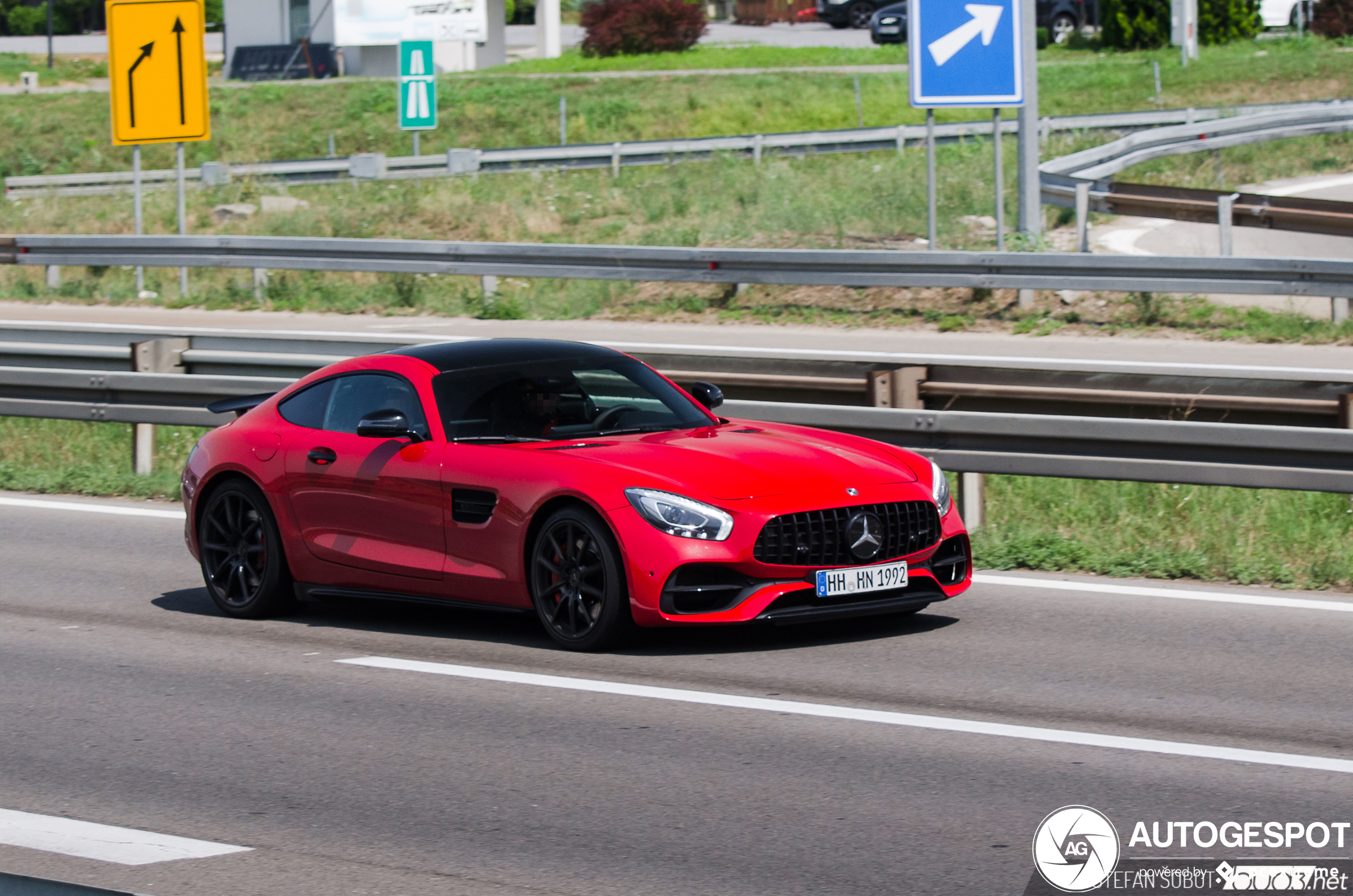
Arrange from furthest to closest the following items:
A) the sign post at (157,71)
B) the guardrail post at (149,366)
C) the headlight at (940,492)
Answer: the sign post at (157,71)
the guardrail post at (149,366)
the headlight at (940,492)

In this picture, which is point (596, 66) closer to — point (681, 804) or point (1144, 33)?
point (1144, 33)

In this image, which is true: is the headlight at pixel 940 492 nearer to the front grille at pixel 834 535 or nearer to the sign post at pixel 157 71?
the front grille at pixel 834 535

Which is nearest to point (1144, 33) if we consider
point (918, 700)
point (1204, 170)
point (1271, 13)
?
point (1271, 13)

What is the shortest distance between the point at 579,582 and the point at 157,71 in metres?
16.3

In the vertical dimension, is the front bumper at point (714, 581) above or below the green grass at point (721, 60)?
below

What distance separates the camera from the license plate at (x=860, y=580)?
25.0ft

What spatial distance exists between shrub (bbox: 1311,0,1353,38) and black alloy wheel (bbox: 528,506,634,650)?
1977 inches

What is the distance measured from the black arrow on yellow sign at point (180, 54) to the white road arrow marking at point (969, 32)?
30.6 feet

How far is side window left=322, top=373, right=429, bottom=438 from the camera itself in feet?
28.5

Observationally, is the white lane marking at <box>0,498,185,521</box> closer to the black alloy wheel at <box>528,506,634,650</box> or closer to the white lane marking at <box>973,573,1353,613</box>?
the black alloy wheel at <box>528,506,634,650</box>

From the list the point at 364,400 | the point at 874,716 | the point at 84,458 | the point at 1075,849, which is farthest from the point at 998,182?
the point at 1075,849

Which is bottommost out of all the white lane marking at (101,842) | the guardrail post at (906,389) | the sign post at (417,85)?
the white lane marking at (101,842)

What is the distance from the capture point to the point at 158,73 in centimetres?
2214

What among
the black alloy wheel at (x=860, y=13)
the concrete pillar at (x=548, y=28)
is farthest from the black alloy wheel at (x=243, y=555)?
the black alloy wheel at (x=860, y=13)
